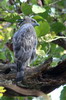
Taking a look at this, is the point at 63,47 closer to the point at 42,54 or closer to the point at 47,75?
the point at 42,54

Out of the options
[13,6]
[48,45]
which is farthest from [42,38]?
[13,6]

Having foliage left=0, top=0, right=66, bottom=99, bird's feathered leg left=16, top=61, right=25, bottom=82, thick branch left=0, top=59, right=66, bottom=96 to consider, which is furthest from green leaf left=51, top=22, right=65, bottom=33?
thick branch left=0, top=59, right=66, bottom=96

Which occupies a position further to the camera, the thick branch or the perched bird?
the perched bird

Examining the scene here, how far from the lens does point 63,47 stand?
129 inches

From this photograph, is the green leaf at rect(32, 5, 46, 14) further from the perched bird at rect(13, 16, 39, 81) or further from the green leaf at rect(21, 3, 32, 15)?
the perched bird at rect(13, 16, 39, 81)

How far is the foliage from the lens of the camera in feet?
9.41

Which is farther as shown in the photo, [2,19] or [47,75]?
[2,19]

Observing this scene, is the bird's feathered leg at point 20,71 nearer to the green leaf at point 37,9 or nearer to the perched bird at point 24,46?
the perched bird at point 24,46

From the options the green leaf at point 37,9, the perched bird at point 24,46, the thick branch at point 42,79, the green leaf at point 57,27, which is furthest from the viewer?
the green leaf at point 57,27

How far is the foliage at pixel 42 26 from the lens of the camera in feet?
9.41

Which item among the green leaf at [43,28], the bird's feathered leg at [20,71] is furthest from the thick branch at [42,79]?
the green leaf at [43,28]

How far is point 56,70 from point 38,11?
816mm

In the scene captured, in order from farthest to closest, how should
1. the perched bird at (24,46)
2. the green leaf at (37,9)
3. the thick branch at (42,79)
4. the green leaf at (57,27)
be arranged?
1. the green leaf at (57,27)
2. the green leaf at (37,9)
3. the perched bird at (24,46)
4. the thick branch at (42,79)

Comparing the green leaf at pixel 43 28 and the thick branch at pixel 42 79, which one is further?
the green leaf at pixel 43 28
